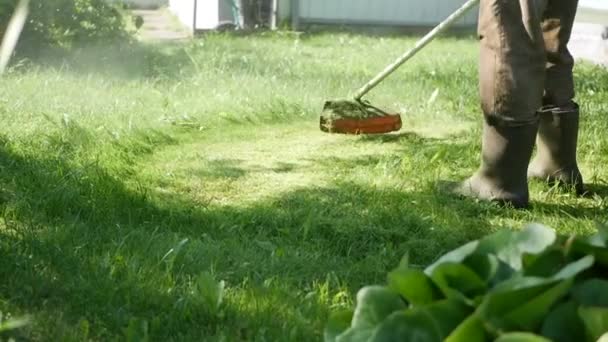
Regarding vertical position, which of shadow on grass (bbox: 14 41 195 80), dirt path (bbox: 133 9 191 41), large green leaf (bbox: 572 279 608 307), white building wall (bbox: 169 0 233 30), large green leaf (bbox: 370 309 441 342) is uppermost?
large green leaf (bbox: 572 279 608 307)

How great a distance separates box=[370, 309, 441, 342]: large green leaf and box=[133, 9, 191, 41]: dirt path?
988cm

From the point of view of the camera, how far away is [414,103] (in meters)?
6.91

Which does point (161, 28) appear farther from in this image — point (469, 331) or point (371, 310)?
point (469, 331)

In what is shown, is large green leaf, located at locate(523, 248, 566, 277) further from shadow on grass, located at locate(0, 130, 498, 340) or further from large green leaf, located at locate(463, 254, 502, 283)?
shadow on grass, located at locate(0, 130, 498, 340)

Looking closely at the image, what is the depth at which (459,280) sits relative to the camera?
149 centimetres

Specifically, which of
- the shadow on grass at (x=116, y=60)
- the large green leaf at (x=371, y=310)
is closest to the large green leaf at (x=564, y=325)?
the large green leaf at (x=371, y=310)

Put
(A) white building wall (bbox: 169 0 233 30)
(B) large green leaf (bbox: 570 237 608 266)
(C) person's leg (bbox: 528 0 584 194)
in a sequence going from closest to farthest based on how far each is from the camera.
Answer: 1. (B) large green leaf (bbox: 570 237 608 266)
2. (C) person's leg (bbox: 528 0 584 194)
3. (A) white building wall (bbox: 169 0 233 30)

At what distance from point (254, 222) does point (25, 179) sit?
3.16 ft

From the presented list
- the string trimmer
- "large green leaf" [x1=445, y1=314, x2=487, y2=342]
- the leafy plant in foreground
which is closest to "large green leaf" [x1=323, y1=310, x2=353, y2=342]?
the leafy plant in foreground

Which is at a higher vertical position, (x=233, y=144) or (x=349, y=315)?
(x=349, y=315)

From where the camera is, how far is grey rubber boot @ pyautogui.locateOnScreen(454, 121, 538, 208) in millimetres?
4059

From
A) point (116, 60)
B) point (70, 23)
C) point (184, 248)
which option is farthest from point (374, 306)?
point (70, 23)

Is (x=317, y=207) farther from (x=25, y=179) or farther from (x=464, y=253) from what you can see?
(x=464, y=253)

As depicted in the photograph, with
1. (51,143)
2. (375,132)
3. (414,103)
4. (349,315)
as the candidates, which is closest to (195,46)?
(414,103)
